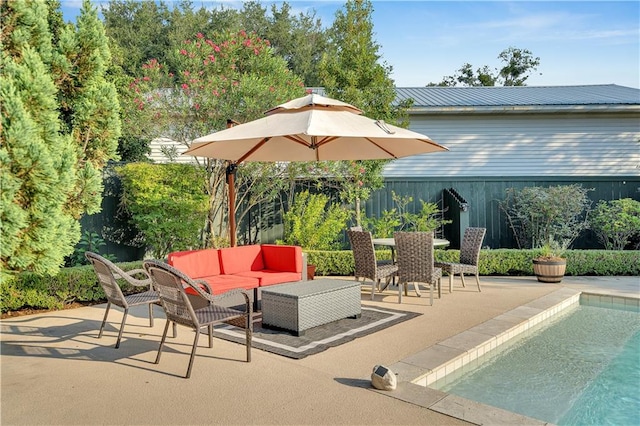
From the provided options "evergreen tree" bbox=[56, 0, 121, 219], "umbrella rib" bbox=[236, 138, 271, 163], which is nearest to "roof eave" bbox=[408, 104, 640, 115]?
"umbrella rib" bbox=[236, 138, 271, 163]

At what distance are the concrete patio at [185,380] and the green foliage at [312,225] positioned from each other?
4.19 metres

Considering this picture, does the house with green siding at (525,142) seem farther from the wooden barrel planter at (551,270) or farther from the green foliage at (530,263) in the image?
the wooden barrel planter at (551,270)

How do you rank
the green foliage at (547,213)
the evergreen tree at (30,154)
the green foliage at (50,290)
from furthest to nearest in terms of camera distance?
the green foliage at (547,213) < the green foliage at (50,290) < the evergreen tree at (30,154)

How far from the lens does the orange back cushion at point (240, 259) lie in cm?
668

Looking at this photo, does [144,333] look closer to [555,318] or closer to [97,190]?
[97,190]

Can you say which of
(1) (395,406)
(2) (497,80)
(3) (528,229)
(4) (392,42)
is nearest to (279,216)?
(4) (392,42)

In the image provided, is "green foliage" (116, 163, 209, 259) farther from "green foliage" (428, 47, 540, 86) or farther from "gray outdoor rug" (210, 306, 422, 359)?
"green foliage" (428, 47, 540, 86)

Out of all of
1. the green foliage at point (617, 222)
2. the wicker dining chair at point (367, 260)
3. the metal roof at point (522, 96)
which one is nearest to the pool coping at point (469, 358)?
the wicker dining chair at point (367, 260)

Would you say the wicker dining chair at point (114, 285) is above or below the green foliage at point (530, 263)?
above

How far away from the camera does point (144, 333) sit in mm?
5410

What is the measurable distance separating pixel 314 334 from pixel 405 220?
6.84 meters

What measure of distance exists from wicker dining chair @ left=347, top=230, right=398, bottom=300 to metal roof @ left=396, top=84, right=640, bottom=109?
6.44 meters

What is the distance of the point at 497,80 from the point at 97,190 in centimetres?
2725

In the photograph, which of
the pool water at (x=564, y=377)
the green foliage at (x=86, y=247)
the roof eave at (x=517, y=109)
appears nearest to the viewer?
the pool water at (x=564, y=377)
